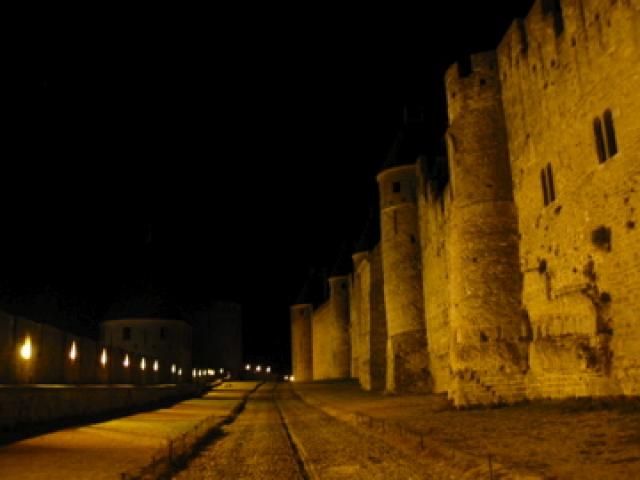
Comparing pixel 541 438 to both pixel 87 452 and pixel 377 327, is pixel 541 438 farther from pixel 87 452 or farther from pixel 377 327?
pixel 377 327

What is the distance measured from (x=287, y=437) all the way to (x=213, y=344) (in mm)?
62500

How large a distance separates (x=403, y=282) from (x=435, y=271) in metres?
3.67

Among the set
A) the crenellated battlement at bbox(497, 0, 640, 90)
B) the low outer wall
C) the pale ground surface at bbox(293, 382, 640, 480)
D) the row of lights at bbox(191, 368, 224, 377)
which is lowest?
the pale ground surface at bbox(293, 382, 640, 480)

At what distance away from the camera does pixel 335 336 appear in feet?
158

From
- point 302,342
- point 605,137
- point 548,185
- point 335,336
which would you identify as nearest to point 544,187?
point 548,185

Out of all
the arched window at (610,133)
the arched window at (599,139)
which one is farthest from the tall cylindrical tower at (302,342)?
the arched window at (610,133)

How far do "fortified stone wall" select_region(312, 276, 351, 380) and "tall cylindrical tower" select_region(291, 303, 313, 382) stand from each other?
541cm

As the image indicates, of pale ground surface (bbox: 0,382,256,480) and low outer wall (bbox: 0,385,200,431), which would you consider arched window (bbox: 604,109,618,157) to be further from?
low outer wall (bbox: 0,385,200,431)

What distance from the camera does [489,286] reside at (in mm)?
17375

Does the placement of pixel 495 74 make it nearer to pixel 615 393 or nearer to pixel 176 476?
pixel 615 393

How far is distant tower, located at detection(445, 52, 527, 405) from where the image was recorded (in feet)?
53.7

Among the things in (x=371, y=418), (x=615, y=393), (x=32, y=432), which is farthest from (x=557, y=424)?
(x=32, y=432)

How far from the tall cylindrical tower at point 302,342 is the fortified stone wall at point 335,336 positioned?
17.8 feet

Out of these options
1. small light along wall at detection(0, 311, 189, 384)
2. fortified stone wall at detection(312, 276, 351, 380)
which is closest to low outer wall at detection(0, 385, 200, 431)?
small light along wall at detection(0, 311, 189, 384)
